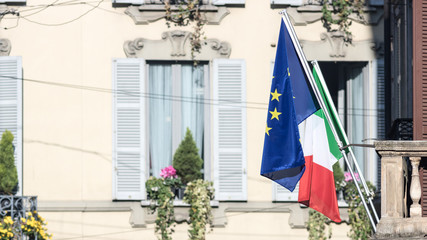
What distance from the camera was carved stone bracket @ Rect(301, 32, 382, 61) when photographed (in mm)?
21766

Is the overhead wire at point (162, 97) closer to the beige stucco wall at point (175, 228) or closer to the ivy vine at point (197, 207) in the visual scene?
the ivy vine at point (197, 207)

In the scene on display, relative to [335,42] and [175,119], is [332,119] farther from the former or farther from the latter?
[175,119]

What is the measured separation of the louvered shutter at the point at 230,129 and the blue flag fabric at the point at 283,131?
16.1 feet

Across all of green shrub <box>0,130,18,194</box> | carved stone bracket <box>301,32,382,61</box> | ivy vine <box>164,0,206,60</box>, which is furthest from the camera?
carved stone bracket <box>301,32,382,61</box>

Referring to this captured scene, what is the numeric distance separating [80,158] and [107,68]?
1.66 metres

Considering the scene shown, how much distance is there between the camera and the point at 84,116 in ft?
70.7

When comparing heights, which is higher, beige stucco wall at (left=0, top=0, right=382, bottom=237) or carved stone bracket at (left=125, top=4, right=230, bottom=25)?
carved stone bracket at (left=125, top=4, right=230, bottom=25)

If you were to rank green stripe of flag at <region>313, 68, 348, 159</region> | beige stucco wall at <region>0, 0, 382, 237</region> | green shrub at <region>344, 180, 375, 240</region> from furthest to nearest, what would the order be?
1. beige stucco wall at <region>0, 0, 382, 237</region>
2. green shrub at <region>344, 180, 375, 240</region>
3. green stripe of flag at <region>313, 68, 348, 159</region>

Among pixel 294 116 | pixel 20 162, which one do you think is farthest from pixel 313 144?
pixel 20 162

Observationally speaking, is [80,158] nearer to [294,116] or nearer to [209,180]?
[209,180]

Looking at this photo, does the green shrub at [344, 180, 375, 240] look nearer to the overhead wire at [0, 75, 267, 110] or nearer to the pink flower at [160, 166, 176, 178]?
the overhead wire at [0, 75, 267, 110]

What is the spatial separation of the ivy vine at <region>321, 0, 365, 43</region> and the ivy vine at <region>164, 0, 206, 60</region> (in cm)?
218

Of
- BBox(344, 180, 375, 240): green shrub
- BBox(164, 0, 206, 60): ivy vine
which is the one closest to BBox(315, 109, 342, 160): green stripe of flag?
BBox(344, 180, 375, 240): green shrub

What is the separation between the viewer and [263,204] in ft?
70.8
